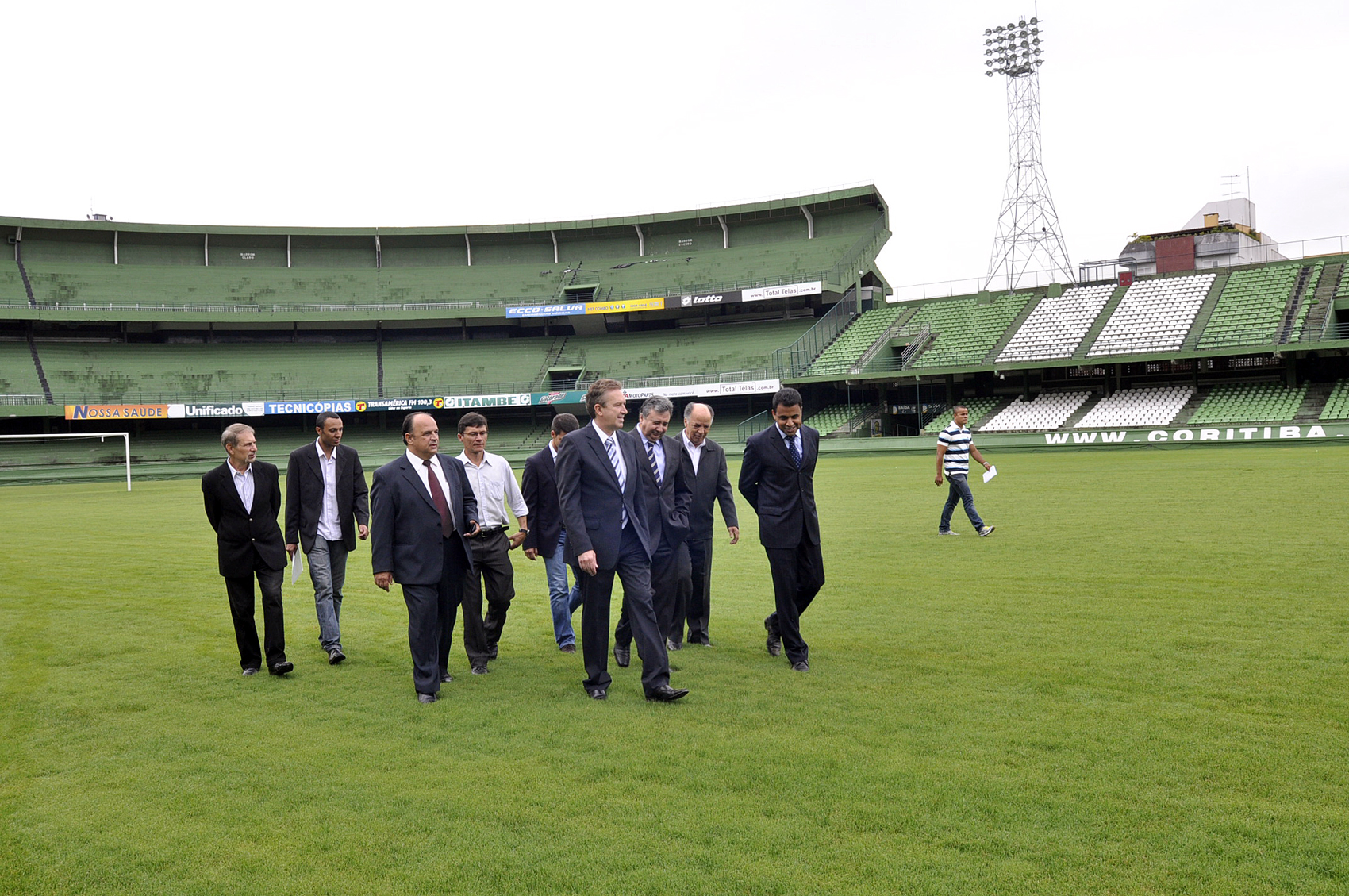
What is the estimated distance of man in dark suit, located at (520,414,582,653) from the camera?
745cm

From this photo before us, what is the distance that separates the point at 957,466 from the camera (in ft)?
42.7

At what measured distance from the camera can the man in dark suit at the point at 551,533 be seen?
745 cm

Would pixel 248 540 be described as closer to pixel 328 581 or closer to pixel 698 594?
pixel 328 581

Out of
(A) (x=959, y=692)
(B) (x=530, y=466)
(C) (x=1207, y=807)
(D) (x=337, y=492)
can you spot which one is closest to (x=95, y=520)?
(D) (x=337, y=492)

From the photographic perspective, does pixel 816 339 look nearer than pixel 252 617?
No

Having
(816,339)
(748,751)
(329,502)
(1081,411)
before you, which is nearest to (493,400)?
(816,339)

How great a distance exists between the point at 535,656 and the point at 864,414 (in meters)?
40.6

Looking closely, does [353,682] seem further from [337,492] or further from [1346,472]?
[1346,472]

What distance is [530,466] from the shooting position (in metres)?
7.56

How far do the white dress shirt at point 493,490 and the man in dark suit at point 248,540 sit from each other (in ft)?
4.99

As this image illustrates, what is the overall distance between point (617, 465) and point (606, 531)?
1.57ft

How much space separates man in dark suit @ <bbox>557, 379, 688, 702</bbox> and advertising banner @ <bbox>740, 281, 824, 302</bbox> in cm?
4485

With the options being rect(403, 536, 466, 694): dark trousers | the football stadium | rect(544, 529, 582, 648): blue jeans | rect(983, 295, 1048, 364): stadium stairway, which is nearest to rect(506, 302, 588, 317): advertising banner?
rect(983, 295, 1048, 364): stadium stairway

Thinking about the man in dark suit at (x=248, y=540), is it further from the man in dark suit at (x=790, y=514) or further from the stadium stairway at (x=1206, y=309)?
the stadium stairway at (x=1206, y=309)
